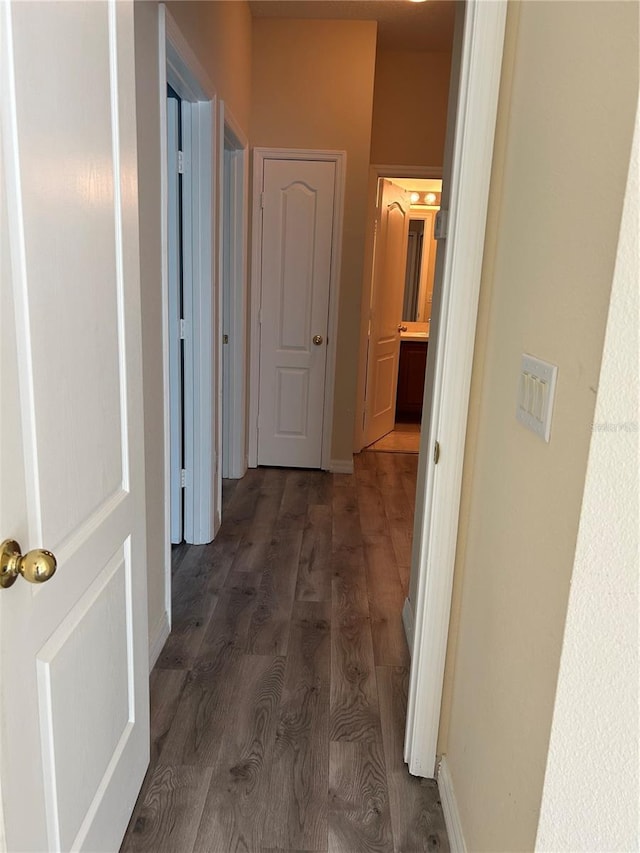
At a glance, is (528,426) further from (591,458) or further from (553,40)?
(553,40)

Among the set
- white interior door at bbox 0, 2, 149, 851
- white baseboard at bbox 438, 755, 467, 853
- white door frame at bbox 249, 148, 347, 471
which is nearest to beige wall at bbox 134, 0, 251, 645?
white interior door at bbox 0, 2, 149, 851

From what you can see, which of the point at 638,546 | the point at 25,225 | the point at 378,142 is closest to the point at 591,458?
the point at 638,546

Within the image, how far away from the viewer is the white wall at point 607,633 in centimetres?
79

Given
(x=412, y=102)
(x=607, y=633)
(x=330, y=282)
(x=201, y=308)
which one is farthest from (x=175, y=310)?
(x=412, y=102)

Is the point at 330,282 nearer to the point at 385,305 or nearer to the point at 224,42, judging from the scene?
the point at 385,305

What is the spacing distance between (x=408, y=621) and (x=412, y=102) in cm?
381

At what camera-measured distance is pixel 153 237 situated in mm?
2111

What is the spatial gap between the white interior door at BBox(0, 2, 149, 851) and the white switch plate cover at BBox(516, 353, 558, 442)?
80 cm

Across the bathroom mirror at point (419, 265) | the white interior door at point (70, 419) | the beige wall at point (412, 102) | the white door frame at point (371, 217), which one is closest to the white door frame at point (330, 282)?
Result: the white door frame at point (371, 217)

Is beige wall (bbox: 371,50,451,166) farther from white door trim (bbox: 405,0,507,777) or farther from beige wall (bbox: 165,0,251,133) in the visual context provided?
white door trim (bbox: 405,0,507,777)

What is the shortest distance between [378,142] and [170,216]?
7.88ft

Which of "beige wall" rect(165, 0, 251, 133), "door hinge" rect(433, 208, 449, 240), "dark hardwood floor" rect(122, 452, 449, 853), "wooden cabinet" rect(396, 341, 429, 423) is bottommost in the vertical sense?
"dark hardwood floor" rect(122, 452, 449, 853)

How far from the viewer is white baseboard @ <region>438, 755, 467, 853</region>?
147 centimetres

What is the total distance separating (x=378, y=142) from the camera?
4.64m
